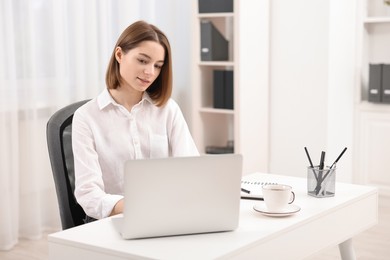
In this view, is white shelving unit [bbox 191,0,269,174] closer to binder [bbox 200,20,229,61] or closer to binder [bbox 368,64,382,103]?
binder [bbox 200,20,229,61]

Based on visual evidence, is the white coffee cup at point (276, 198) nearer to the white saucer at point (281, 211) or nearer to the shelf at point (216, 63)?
the white saucer at point (281, 211)

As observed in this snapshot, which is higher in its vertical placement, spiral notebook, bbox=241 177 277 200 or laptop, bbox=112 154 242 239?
laptop, bbox=112 154 242 239

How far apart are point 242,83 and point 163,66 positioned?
7.13ft

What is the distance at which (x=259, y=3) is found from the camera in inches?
176

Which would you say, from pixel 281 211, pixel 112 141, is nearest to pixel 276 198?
pixel 281 211

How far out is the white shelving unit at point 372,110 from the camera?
4.51 m

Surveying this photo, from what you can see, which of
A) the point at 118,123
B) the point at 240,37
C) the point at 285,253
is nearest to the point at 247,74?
the point at 240,37

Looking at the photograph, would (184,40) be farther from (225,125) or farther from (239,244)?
(239,244)

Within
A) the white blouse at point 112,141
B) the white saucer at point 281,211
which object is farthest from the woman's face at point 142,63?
the white saucer at point 281,211

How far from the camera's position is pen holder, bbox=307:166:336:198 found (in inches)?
82.0

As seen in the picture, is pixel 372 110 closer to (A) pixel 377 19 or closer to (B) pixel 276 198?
(A) pixel 377 19

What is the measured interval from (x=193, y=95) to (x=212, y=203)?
117 inches

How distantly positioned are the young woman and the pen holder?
0.50 metres

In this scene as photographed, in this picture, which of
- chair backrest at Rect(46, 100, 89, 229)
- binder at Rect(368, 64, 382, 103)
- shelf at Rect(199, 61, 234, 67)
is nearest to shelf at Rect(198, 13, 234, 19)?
shelf at Rect(199, 61, 234, 67)
